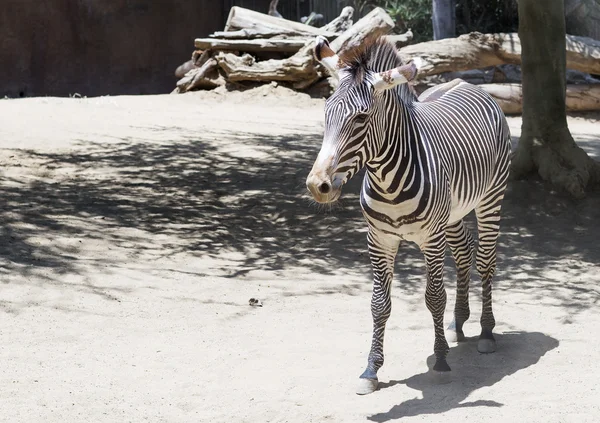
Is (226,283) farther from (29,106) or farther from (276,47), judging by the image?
(276,47)

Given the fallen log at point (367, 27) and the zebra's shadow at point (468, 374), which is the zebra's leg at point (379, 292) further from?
the fallen log at point (367, 27)

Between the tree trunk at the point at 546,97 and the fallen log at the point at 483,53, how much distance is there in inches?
167

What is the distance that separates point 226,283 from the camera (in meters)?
7.37

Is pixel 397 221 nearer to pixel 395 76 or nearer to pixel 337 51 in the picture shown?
pixel 395 76

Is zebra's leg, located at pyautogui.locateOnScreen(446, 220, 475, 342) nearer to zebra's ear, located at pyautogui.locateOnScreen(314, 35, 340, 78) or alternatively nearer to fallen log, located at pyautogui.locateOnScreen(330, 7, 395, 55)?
zebra's ear, located at pyautogui.locateOnScreen(314, 35, 340, 78)

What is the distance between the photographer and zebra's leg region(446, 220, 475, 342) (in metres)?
5.98

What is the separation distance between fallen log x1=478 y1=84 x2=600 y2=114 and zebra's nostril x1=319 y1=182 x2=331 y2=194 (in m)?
11.8

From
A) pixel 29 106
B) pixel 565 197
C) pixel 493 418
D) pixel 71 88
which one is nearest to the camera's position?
pixel 493 418

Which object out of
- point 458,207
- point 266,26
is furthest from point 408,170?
point 266,26

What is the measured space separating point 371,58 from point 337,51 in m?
11.5

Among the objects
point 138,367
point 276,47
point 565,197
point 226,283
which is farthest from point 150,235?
point 276,47

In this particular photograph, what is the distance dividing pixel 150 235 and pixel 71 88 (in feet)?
40.6

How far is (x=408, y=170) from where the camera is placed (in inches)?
193

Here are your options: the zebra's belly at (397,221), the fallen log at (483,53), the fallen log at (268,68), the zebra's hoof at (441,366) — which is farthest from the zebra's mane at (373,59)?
the fallen log at (268,68)
